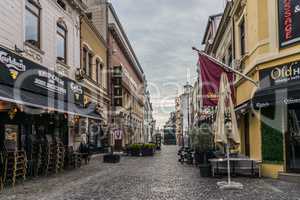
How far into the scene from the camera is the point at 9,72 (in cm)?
1252

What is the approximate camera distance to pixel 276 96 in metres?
12.5

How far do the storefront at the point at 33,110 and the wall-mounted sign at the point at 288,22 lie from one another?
329 inches

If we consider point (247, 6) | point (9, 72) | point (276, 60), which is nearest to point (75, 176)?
point (9, 72)

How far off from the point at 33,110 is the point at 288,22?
9.86 metres

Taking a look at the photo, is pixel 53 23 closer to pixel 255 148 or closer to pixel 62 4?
pixel 62 4

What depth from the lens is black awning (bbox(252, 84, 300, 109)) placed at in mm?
11969

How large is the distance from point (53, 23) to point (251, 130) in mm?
10299

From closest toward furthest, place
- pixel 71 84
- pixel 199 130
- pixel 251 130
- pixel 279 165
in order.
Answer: pixel 279 165
pixel 251 130
pixel 199 130
pixel 71 84

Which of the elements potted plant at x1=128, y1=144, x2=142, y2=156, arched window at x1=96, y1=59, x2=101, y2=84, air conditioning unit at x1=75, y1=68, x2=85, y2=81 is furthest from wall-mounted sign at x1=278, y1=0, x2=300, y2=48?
potted plant at x1=128, y1=144, x2=142, y2=156

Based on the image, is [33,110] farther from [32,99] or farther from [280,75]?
[280,75]

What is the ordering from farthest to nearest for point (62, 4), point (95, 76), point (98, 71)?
point (98, 71)
point (95, 76)
point (62, 4)

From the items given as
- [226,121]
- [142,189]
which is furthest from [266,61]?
[142,189]

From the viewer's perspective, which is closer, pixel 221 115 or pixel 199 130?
pixel 221 115

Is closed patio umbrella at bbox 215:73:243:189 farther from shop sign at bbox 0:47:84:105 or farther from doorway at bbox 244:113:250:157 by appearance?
shop sign at bbox 0:47:84:105
